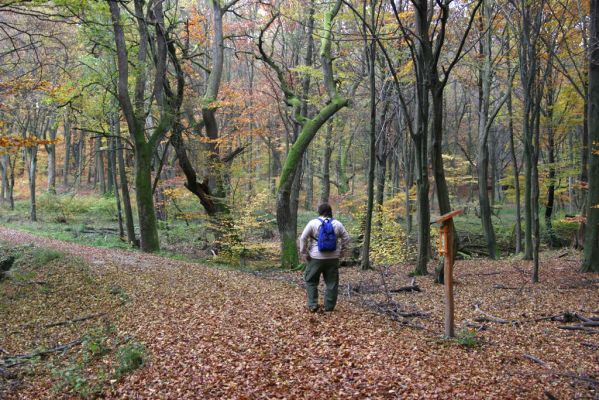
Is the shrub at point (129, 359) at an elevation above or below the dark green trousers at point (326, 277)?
below

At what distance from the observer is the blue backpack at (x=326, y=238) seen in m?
6.83

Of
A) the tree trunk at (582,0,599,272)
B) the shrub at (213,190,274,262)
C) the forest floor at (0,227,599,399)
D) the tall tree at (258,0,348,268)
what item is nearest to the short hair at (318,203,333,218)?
the forest floor at (0,227,599,399)

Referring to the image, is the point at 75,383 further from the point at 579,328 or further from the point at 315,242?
the point at 579,328

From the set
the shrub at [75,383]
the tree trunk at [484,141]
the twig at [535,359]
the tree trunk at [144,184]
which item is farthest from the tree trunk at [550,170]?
the shrub at [75,383]

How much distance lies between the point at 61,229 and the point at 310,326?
18300mm

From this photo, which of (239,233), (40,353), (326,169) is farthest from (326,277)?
(326,169)

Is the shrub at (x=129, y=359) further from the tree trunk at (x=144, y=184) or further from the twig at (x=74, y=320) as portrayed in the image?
the tree trunk at (x=144, y=184)

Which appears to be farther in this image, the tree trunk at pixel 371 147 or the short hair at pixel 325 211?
the tree trunk at pixel 371 147

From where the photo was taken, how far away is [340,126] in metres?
24.1

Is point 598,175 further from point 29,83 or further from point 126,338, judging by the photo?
point 29,83

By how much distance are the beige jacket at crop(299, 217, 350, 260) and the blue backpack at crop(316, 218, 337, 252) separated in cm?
8

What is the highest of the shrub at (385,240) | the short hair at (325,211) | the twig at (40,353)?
the short hair at (325,211)

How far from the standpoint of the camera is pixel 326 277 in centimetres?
703

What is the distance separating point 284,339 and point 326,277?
1.45 meters
